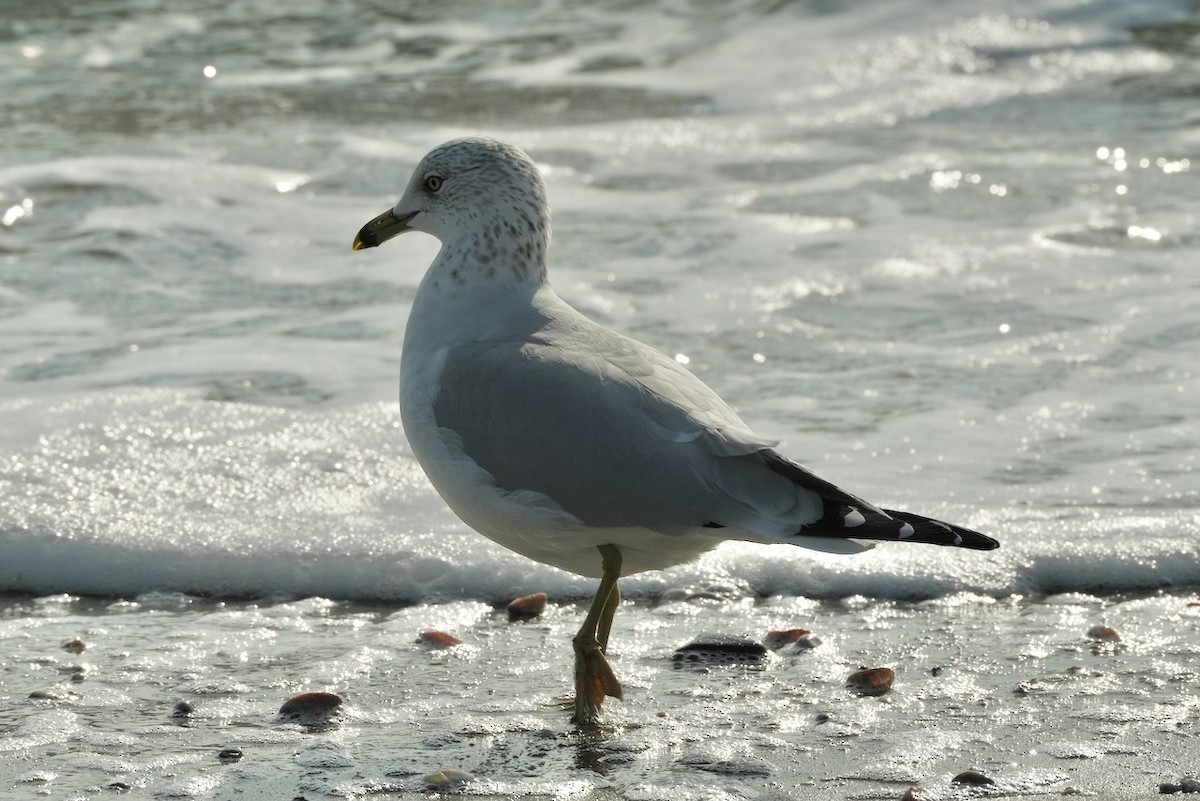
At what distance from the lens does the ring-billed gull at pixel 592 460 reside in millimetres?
3357

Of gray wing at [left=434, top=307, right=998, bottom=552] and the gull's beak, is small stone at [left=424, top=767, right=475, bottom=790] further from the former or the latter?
the gull's beak

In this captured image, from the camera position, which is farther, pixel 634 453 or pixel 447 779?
pixel 634 453

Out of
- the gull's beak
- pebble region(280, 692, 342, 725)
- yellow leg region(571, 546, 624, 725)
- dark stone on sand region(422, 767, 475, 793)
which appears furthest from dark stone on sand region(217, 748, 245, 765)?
the gull's beak

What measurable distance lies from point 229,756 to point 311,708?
29 cm

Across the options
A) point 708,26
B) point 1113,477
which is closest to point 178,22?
point 708,26

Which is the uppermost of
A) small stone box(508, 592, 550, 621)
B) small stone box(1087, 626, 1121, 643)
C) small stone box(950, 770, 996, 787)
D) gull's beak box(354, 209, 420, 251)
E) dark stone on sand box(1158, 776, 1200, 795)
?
gull's beak box(354, 209, 420, 251)

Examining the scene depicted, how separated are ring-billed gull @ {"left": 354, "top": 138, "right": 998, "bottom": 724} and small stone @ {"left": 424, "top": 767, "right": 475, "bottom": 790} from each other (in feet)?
1.39

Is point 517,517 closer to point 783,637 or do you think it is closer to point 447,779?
point 447,779

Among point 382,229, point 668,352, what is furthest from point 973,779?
point 668,352

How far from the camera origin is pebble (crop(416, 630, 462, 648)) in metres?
4.00

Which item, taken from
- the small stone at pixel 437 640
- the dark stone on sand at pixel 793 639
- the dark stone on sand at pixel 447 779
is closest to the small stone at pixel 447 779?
the dark stone on sand at pixel 447 779

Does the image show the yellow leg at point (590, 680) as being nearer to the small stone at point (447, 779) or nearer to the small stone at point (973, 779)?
the small stone at point (447, 779)

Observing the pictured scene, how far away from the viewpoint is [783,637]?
3.98 meters

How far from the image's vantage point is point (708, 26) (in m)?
13.6
